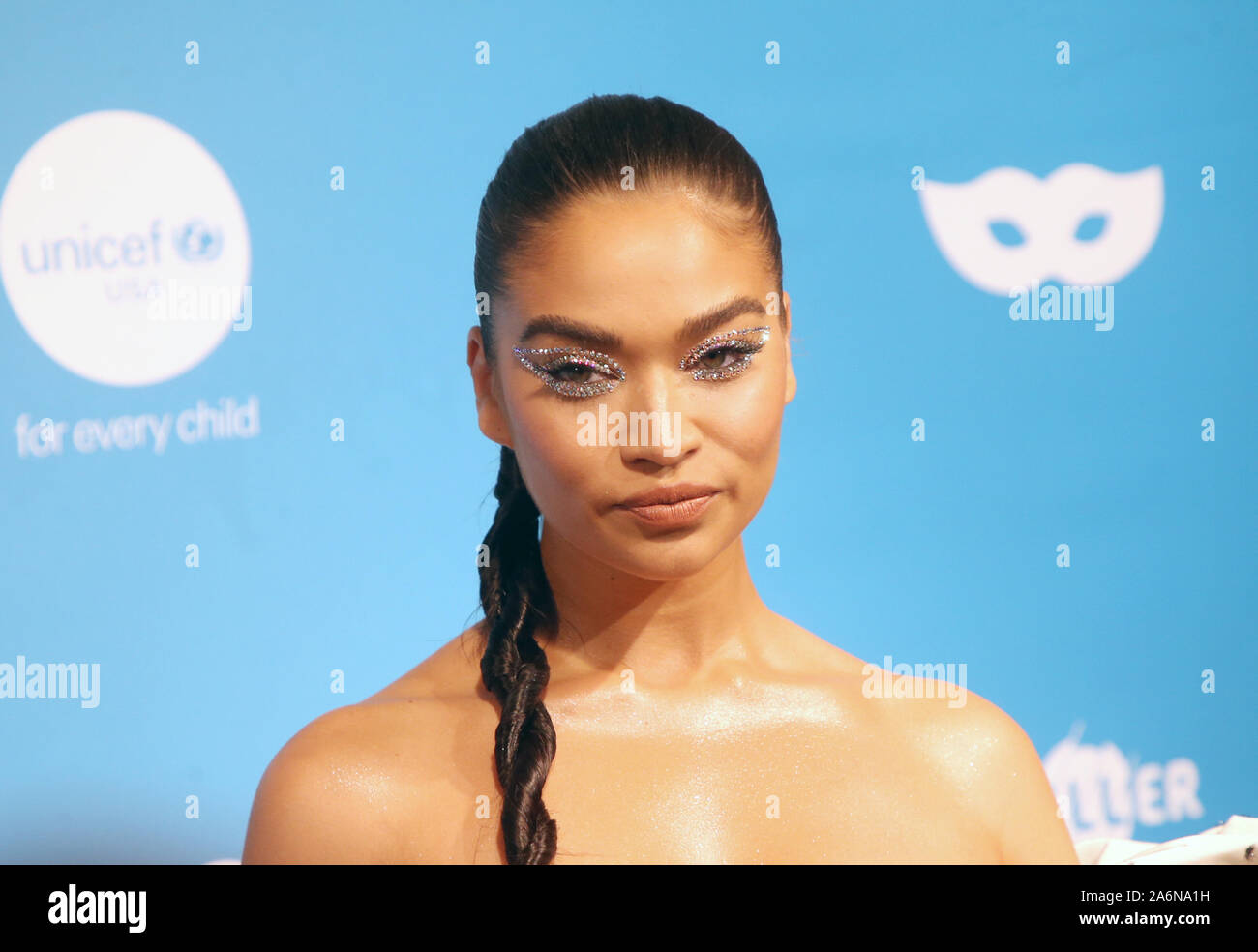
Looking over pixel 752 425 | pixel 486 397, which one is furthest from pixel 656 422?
pixel 486 397

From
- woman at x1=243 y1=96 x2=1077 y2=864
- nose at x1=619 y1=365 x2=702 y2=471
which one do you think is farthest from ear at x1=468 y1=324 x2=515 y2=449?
nose at x1=619 y1=365 x2=702 y2=471

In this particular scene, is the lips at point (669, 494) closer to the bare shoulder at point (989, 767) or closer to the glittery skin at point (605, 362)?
the glittery skin at point (605, 362)

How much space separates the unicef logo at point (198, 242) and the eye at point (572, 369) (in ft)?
3.38

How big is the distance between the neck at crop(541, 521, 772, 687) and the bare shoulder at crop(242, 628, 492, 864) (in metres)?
0.22

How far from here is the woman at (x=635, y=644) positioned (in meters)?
2.09

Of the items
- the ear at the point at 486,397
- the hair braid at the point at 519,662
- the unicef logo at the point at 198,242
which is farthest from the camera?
the unicef logo at the point at 198,242

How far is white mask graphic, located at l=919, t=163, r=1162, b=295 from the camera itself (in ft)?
9.45

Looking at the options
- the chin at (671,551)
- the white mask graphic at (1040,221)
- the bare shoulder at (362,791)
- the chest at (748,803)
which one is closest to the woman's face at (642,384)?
the chin at (671,551)

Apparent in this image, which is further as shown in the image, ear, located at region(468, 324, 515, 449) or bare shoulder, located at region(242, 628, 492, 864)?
ear, located at region(468, 324, 515, 449)

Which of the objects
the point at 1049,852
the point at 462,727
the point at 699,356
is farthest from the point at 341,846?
the point at 1049,852

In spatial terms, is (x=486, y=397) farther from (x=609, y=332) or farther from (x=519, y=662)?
(x=519, y=662)

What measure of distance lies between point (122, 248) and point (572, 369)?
4.24 feet

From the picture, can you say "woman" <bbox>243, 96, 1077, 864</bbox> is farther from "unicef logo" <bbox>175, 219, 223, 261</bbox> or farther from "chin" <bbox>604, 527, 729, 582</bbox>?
"unicef logo" <bbox>175, 219, 223, 261</bbox>
